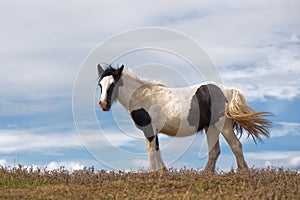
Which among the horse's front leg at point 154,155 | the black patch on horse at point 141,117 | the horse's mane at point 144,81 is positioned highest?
the horse's mane at point 144,81

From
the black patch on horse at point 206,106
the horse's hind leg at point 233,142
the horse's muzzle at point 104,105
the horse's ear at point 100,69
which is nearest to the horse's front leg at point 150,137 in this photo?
the horse's muzzle at point 104,105

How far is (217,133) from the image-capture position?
18.3 m

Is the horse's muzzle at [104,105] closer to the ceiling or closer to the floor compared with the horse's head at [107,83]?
closer to the floor

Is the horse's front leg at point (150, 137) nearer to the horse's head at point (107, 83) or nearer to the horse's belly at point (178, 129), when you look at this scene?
the horse's belly at point (178, 129)

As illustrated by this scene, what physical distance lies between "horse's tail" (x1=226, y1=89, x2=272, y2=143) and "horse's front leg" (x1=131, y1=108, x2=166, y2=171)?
2288mm

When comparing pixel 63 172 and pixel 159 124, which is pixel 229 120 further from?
pixel 63 172

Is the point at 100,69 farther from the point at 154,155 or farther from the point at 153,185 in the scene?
the point at 153,185

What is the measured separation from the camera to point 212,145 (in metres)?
18.2

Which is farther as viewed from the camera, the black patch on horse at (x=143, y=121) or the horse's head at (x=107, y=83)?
the black patch on horse at (x=143, y=121)

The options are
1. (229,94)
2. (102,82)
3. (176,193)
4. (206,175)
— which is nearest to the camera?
(176,193)

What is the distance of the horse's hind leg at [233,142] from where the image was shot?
1836cm

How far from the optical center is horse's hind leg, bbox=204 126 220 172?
59.8 feet

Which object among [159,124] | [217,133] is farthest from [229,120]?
[159,124]

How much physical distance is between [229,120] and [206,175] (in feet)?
13.5
